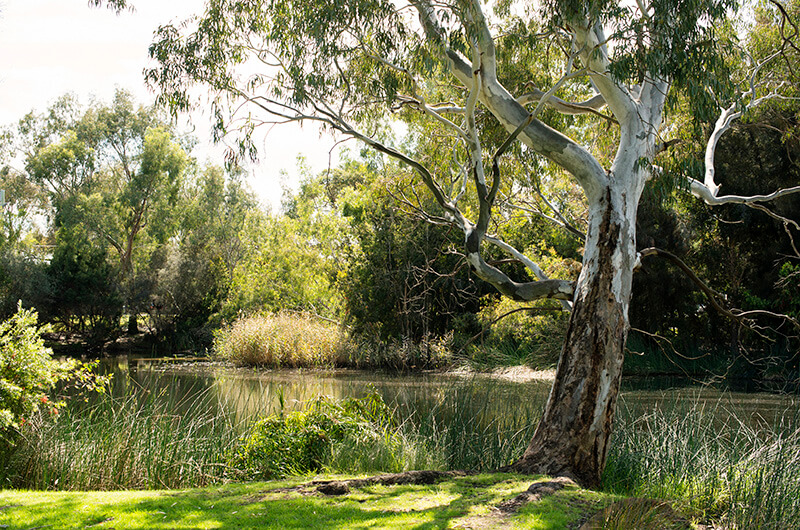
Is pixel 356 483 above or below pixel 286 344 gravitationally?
below

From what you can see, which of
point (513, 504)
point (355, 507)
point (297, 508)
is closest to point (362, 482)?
point (355, 507)

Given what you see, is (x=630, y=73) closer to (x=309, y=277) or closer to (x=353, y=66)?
(x=353, y=66)

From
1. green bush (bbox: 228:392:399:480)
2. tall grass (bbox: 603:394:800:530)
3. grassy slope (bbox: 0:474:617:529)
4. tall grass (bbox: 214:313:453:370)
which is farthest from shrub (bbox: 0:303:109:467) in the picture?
tall grass (bbox: 214:313:453:370)

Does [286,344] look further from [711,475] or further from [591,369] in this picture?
[711,475]

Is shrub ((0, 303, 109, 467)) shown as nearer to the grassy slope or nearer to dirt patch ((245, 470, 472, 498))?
the grassy slope

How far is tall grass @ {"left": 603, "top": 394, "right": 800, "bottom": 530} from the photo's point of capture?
438 cm

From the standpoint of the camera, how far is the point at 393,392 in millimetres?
12094

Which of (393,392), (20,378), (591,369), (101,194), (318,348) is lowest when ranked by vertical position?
(393,392)

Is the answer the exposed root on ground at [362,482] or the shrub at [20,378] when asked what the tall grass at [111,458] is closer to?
the shrub at [20,378]

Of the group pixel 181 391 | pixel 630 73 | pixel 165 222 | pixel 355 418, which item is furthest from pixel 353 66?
pixel 165 222

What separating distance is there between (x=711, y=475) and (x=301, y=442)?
360cm

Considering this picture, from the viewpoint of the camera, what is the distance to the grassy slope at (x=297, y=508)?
151 inches

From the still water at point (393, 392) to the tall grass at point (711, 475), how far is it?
5.54 ft

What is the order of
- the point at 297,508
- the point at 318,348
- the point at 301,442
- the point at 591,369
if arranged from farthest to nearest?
the point at 318,348 → the point at 301,442 → the point at 591,369 → the point at 297,508
